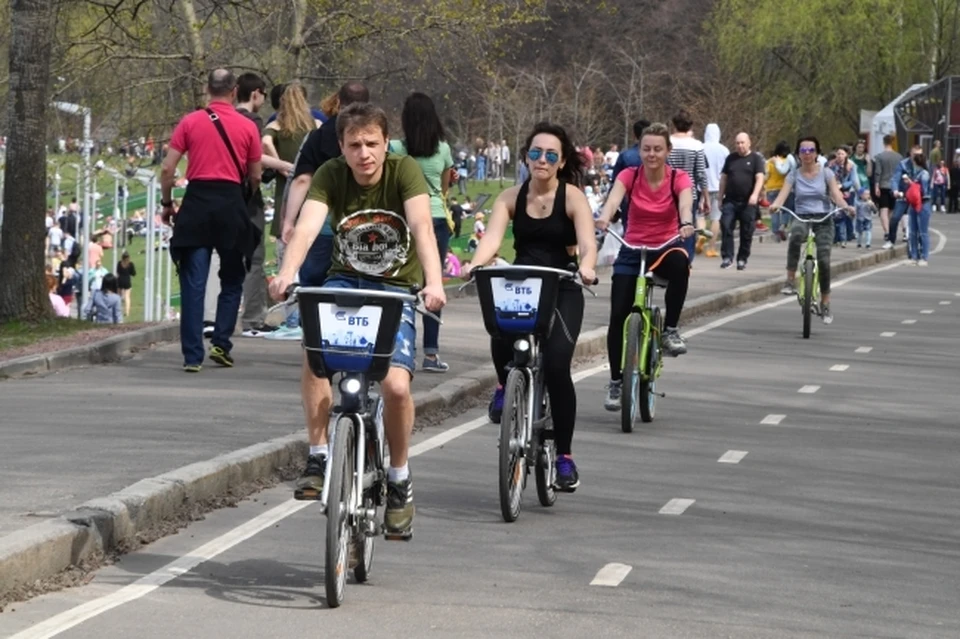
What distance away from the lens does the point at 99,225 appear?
60938 millimetres

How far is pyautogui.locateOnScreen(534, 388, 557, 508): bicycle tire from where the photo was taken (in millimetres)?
8953

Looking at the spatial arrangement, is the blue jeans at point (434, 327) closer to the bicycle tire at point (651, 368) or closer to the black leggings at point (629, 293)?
the black leggings at point (629, 293)

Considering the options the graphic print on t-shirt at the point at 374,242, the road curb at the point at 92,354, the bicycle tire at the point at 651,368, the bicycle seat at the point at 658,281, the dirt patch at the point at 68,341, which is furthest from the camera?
the dirt patch at the point at 68,341

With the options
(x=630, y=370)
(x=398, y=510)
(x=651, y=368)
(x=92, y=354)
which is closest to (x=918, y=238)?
(x=92, y=354)

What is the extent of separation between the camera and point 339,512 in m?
6.75

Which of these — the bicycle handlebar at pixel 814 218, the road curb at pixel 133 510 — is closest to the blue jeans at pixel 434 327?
the road curb at pixel 133 510

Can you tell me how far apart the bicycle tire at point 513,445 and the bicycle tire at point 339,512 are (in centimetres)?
156

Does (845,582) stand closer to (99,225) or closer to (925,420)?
(925,420)

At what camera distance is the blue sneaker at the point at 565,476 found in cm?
909

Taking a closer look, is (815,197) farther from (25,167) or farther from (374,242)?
(374,242)

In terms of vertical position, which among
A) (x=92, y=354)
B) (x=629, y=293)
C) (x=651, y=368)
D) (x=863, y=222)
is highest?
(x=863, y=222)

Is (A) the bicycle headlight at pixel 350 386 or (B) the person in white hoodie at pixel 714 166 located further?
(B) the person in white hoodie at pixel 714 166

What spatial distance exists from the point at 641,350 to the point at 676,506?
263 cm

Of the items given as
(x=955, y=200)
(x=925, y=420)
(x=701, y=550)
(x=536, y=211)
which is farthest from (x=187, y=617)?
(x=955, y=200)
